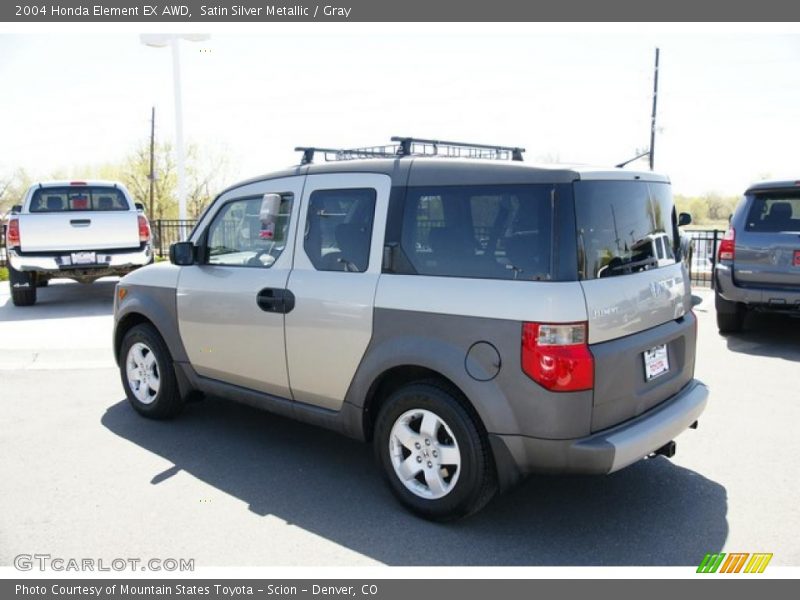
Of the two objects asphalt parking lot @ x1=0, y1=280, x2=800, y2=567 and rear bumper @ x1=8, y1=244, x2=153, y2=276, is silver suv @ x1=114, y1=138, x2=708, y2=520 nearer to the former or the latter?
asphalt parking lot @ x1=0, y1=280, x2=800, y2=567

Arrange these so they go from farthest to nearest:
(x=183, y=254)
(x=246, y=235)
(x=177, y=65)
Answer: (x=177, y=65) → (x=183, y=254) → (x=246, y=235)

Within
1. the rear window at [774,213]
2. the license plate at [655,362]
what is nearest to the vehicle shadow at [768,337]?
the rear window at [774,213]

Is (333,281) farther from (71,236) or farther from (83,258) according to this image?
(71,236)

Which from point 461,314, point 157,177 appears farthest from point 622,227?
point 157,177

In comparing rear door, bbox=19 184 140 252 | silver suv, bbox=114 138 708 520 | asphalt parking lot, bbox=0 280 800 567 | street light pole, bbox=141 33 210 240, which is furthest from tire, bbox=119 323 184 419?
street light pole, bbox=141 33 210 240

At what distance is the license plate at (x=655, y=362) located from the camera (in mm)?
3514

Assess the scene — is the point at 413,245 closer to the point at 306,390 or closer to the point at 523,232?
the point at 523,232

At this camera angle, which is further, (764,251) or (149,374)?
(764,251)

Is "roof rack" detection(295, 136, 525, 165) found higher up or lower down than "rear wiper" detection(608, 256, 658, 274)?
higher up

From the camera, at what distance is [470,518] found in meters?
3.62

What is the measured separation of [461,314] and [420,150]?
1463 millimetres

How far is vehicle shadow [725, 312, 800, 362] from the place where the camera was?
300 inches

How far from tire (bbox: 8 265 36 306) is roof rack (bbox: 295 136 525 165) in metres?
8.58

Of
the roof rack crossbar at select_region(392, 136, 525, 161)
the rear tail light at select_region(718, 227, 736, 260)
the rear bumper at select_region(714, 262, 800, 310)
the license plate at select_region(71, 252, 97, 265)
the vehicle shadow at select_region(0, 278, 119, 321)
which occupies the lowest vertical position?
the vehicle shadow at select_region(0, 278, 119, 321)
